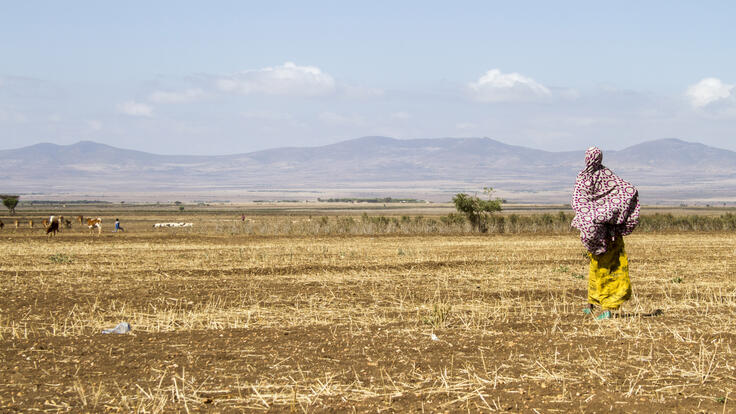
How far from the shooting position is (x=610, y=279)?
36.6 ft

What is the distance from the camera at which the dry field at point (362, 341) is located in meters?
7.14

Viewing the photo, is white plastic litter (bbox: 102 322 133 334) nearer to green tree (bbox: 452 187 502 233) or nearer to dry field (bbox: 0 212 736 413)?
dry field (bbox: 0 212 736 413)

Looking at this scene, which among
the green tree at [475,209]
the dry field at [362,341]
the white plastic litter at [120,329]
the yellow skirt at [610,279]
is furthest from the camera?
the green tree at [475,209]

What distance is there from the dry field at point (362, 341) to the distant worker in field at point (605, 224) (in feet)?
1.38

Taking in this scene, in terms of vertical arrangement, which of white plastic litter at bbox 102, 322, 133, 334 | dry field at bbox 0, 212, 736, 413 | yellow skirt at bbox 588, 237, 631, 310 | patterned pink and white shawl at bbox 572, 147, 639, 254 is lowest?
dry field at bbox 0, 212, 736, 413

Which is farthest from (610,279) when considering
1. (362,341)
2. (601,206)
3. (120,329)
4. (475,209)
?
(475,209)

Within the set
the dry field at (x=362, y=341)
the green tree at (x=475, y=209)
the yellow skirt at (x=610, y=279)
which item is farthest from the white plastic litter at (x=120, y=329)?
the green tree at (x=475, y=209)

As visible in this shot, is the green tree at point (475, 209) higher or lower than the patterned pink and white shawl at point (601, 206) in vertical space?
lower

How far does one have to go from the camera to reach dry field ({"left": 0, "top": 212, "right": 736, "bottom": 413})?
714 cm

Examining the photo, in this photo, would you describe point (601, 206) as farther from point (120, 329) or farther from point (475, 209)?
point (475, 209)

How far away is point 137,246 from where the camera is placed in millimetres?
28031

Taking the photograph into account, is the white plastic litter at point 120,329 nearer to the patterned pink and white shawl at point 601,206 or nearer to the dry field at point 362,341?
the dry field at point 362,341

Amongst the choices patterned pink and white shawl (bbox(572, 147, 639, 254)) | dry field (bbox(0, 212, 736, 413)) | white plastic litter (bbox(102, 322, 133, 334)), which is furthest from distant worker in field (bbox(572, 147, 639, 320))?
white plastic litter (bbox(102, 322, 133, 334))

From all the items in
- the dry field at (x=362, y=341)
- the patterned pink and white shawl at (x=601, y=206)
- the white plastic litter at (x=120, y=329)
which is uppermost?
the patterned pink and white shawl at (x=601, y=206)
